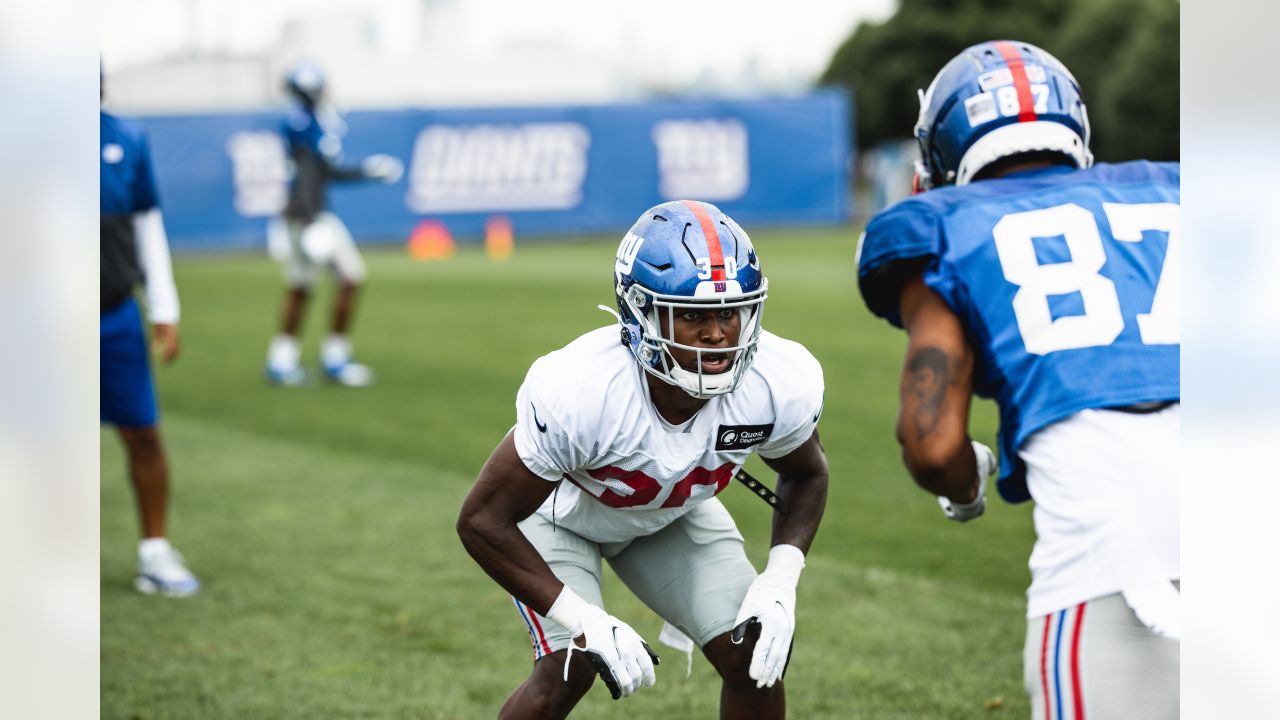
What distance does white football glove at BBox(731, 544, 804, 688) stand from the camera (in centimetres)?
303

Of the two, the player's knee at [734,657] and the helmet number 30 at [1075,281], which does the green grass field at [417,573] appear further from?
the helmet number 30 at [1075,281]

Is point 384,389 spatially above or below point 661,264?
below

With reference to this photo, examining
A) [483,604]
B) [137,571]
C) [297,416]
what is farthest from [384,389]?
[483,604]

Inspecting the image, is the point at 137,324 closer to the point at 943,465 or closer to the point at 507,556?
the point at 507,556

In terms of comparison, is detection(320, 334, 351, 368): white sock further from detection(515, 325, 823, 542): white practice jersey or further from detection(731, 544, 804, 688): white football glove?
detection(731, 544, 804, 688): white football glove

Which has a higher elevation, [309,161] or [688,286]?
[688,286]

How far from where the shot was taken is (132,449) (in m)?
5.72

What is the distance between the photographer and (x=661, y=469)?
3.05 metres

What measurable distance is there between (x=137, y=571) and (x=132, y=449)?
24.9 inches

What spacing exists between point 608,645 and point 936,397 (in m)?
0.86

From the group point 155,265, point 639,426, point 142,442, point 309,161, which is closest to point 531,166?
point 309,161

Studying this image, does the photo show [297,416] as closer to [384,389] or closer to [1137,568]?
[384,389]

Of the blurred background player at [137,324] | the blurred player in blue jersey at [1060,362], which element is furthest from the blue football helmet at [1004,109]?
the blurred background player at [137,324]

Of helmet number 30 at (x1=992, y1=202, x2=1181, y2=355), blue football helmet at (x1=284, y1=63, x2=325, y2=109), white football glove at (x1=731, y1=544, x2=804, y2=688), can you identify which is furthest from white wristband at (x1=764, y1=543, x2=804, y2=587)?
blue football helmet at (x1=284, y1=63, x2=325, y2=109)
